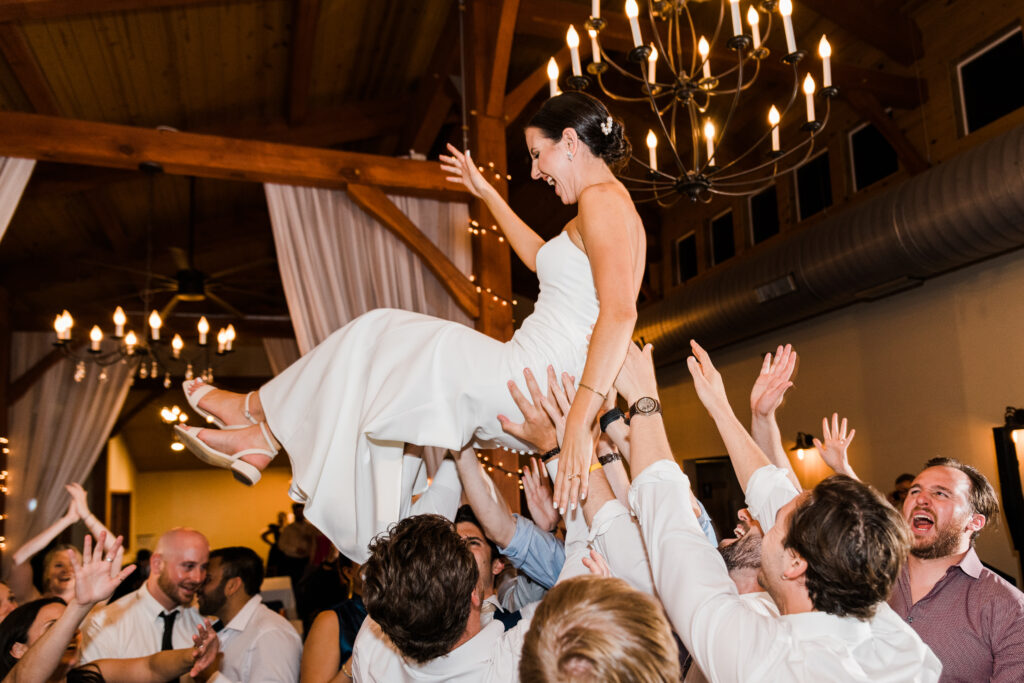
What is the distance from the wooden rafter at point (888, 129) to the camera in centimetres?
686

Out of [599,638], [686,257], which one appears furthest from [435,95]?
[599,638]

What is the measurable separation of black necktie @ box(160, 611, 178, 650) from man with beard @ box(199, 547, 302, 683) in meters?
0.15

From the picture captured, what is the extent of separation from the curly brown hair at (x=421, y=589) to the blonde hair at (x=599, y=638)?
451 millimetres

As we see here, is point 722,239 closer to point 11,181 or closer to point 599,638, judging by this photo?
point 11,181

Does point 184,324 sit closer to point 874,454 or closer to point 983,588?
point 874,454

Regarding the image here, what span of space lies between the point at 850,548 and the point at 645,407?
1.60ft

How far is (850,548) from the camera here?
1.36m

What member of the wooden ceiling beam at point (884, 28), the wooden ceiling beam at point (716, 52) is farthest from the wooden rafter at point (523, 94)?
the wooden ceiling beam at point (884, 28)

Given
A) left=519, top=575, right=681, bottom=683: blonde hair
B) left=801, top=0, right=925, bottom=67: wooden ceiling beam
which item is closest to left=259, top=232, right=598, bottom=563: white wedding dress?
left=519, top=575, right=681, bottom=683: blonde hair

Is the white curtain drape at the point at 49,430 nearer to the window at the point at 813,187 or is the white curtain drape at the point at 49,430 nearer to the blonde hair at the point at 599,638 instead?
the window at the point at 813,187

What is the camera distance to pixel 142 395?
13734 millimetres

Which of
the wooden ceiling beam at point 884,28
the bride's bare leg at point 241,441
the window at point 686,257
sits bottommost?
the bride's bare leg at point 241,441

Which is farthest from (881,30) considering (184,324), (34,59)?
(184,324)

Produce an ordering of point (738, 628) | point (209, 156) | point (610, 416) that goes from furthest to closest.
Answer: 1. point (209, 156)
2. point (610, 416)
3. point (738, 628)
